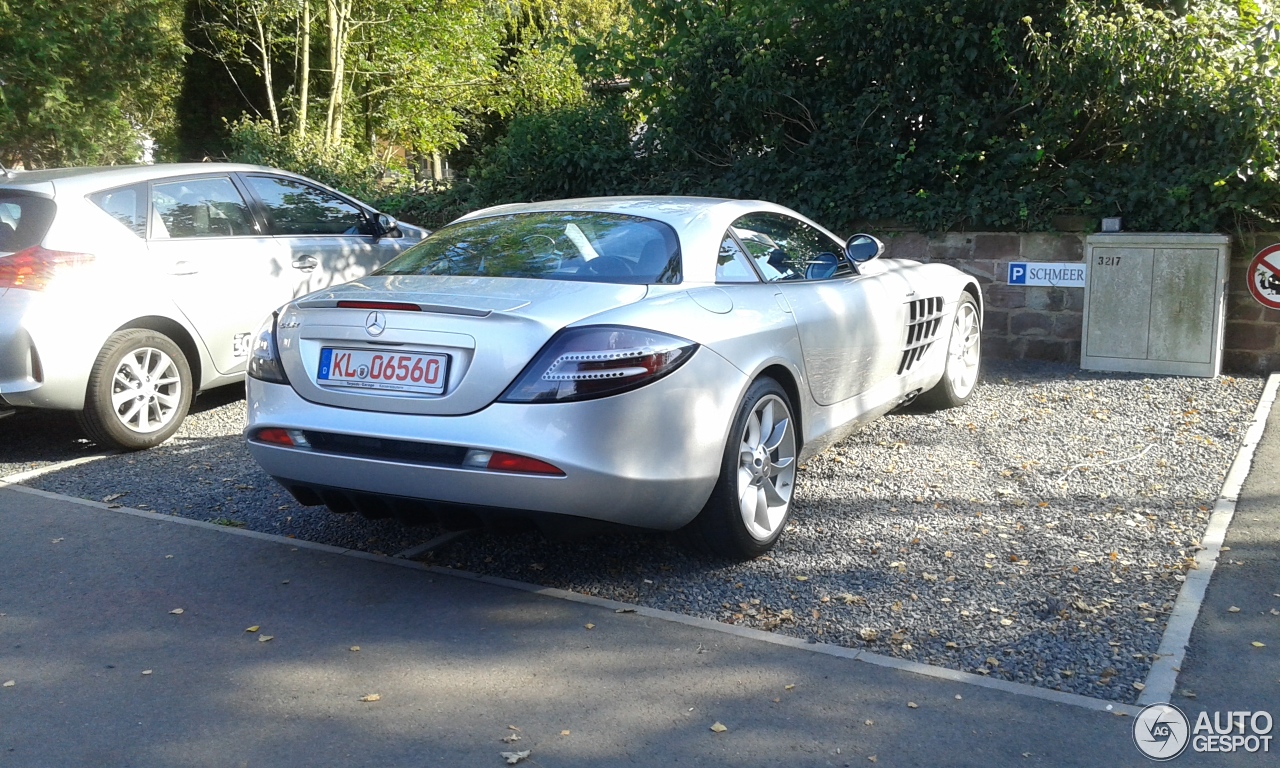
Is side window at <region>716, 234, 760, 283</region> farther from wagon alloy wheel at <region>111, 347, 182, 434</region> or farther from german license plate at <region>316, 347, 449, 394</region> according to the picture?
wagon alloy wheel at <region>111, 347, 182, 434</region>

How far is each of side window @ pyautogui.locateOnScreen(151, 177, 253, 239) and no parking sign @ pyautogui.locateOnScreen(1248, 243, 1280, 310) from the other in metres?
7.16

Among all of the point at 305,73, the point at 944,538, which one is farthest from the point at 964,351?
the point at 305,73

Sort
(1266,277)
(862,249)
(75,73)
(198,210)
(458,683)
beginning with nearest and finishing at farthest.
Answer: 1. (458,683)
2. (862,249)
3. (198,210)
4. (1266,277)
5. (75,73)

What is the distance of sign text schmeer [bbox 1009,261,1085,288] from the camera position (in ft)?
30.2

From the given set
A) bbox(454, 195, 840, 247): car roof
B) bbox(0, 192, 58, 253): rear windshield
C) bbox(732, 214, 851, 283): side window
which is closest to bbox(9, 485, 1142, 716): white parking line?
bbox(454, 195, 840, 247): car roof

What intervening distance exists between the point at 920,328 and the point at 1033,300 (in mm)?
3379

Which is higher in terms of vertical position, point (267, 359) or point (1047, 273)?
point (1047, 273)

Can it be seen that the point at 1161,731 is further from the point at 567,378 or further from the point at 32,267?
the point at 32,267

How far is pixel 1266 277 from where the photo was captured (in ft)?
28.0

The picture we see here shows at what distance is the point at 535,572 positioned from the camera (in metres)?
4.64

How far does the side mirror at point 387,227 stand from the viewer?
834 cm

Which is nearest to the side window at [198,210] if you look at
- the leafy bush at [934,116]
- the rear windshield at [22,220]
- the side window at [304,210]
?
the side window at [304,210]

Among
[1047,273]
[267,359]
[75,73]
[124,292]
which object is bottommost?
[267,359]

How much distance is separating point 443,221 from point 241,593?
8.40 m
